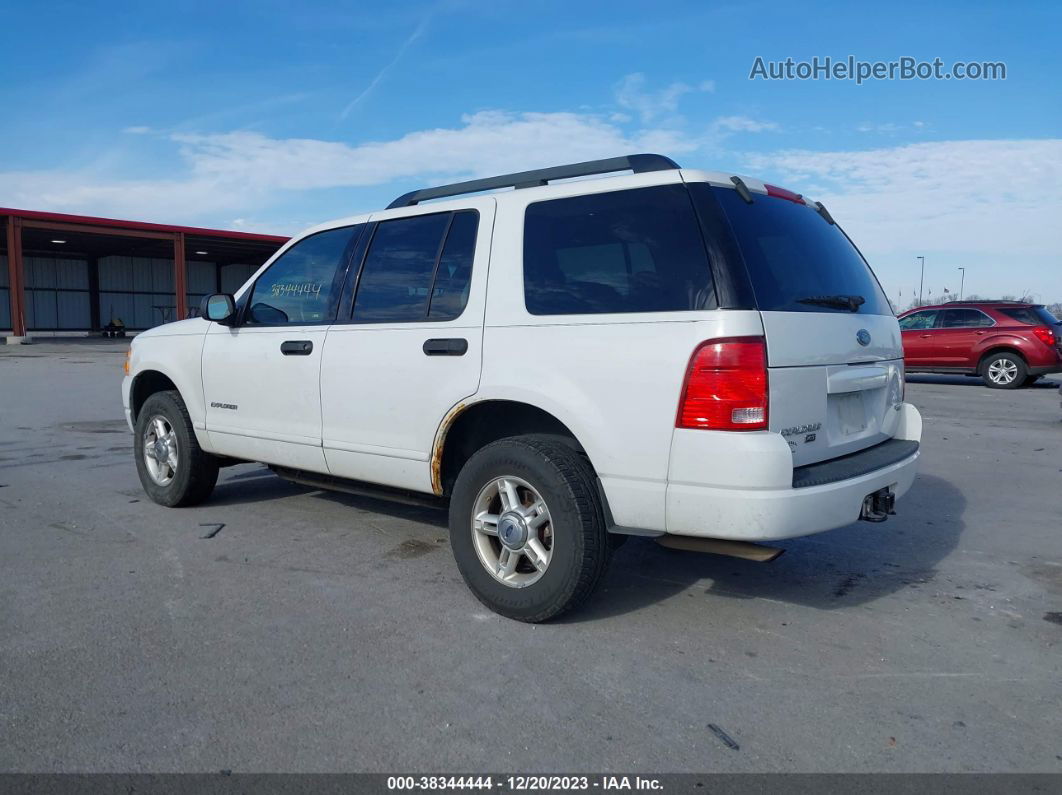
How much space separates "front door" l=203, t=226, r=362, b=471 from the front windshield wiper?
2.63 metres

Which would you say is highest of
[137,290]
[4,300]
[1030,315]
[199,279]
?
[199,279]

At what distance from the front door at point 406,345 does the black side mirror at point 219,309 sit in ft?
3.24

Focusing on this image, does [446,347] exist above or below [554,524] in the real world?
above

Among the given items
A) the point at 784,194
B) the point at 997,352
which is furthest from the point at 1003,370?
the point at 784,194

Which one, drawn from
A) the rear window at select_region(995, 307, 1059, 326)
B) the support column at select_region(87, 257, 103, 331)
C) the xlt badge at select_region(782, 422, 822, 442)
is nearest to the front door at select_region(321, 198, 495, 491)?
the xlt badge at select_region(782, 422, 822, 442)

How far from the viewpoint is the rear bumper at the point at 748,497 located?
128 inches

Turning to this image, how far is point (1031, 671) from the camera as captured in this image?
3441 mm

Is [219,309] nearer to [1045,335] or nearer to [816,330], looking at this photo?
[816,330]

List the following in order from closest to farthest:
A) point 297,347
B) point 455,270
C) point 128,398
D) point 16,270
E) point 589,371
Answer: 1. point 589,371
2. point 455,270
3. point 297,347
4. point 128,398
5. point 16,270

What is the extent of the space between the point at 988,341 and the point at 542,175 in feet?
48.0

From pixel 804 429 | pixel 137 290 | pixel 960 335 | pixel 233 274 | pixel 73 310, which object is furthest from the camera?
pixel 233 274

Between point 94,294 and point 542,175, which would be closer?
point 542,175

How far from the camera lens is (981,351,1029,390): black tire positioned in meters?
15.9

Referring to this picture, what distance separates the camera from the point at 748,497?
327cm
